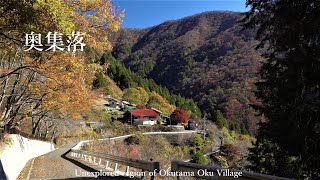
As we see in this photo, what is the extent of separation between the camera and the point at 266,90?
1234 centimetres

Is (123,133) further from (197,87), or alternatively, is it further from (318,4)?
(197,87)

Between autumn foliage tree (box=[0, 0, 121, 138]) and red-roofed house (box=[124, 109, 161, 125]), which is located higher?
autumn foliage tree (box=[0, 0, 121, 138])

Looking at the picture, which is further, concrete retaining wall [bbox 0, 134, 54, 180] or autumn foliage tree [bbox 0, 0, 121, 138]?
concrete retaining wall [bbox 0, 134, 54, 180]

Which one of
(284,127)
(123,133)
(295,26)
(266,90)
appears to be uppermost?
(295,26)

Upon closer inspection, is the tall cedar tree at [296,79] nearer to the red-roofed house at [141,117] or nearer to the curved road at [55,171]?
the curved road at [55,171]

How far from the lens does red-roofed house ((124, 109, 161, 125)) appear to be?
8044 centimetres

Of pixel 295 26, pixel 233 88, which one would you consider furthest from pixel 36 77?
pixel 233 88

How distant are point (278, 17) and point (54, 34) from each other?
7487 millimetres

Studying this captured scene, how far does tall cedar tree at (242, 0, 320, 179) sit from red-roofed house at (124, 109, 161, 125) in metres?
69.3

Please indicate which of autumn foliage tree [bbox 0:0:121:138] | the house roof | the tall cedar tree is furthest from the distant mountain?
the tall cedar tree

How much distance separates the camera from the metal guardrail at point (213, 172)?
21.6ft

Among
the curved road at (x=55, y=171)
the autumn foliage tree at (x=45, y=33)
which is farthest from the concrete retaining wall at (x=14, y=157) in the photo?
the autumn foliage tree at (x=45, y=33)

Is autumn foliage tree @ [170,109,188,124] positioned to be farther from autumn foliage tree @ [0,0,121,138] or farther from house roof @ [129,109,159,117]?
autumn foliage tree @ [0,0,121,138]

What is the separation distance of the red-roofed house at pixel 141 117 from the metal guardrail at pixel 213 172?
232ft
